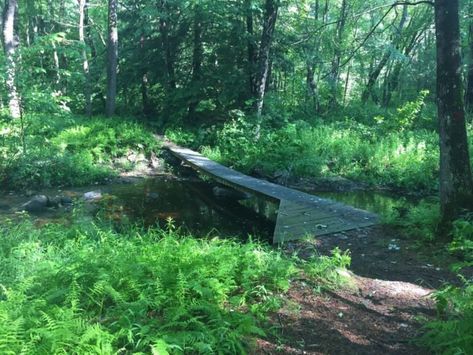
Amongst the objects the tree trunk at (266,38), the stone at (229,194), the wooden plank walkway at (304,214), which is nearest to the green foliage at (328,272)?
the wooden plank walkway at (304,214)

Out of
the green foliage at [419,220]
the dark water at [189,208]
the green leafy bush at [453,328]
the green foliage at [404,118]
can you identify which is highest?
the green foliage at [404,118]

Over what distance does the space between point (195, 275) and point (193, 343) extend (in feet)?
3.82

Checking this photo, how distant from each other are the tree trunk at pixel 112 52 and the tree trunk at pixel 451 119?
49.2 ft

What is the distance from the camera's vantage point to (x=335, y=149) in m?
15.5

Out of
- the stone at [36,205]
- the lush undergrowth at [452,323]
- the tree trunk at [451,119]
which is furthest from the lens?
the stone at [36,205]

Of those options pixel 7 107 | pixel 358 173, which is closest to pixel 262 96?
pixel 358 173

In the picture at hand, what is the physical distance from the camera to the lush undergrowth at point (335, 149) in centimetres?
1401

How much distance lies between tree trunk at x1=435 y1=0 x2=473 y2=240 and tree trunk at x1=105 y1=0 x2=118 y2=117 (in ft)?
49.2

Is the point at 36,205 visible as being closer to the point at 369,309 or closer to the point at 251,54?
the point at 369,309

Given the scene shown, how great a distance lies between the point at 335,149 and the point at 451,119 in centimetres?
911

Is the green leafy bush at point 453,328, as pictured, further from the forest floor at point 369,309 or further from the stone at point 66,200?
the stone at point 66,200

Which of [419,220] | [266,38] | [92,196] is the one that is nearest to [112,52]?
[266,38]

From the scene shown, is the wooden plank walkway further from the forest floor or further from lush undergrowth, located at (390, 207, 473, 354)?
lush undergrowth, located at (390, 207, 473, 354)

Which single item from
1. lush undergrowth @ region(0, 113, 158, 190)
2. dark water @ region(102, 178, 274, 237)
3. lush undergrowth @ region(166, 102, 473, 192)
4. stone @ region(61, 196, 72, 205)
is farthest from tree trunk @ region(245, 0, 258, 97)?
stone @ region(61, 196, 72, 205)
